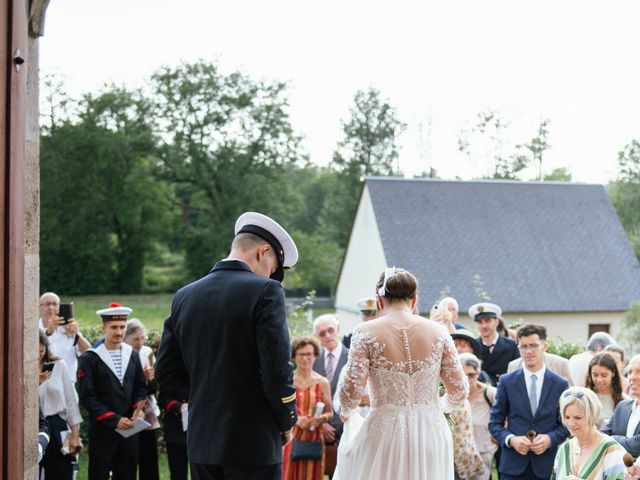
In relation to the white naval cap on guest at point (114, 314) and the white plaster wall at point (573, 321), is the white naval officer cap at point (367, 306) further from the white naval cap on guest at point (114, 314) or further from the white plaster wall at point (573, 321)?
the white plaster wall at point (573, 321)

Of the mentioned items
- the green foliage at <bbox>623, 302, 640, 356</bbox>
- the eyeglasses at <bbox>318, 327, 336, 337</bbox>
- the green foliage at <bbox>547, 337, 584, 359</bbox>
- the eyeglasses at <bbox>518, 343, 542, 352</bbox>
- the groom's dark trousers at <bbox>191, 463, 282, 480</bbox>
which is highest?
the eyeglasses at <bbox>518, 343, 542, 352</bbox>

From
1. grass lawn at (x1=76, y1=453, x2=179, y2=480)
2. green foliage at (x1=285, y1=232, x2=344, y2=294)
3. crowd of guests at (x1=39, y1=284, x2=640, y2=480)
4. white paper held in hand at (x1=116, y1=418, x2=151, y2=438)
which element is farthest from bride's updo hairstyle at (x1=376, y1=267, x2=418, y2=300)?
green foliage at (x1=285, y1=232, x2=344, y2=294)

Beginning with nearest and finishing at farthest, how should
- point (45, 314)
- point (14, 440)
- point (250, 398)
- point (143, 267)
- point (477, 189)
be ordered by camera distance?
1. point (14, 440)
2. point (250, 398)
3. point (45, 314)
4. point (477, 189)
5. point (143, 267)

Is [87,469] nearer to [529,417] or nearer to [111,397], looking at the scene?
[111,397]

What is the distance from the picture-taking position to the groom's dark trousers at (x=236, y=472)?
141 inches

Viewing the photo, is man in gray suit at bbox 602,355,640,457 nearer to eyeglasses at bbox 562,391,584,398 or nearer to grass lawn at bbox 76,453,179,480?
eyeglasses at bbox 562,391,584,398

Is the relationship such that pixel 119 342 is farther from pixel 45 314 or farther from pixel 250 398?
pixel 250 398

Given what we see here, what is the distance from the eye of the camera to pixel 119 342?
7188 mm

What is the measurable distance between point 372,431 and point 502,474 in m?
2.11

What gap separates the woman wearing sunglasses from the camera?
4.85m

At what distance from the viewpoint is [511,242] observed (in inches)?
1292

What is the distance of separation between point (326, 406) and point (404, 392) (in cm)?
253

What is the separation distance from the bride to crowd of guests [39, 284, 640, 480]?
39.5 inches

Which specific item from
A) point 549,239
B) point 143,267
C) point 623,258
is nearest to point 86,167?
point 143,267
